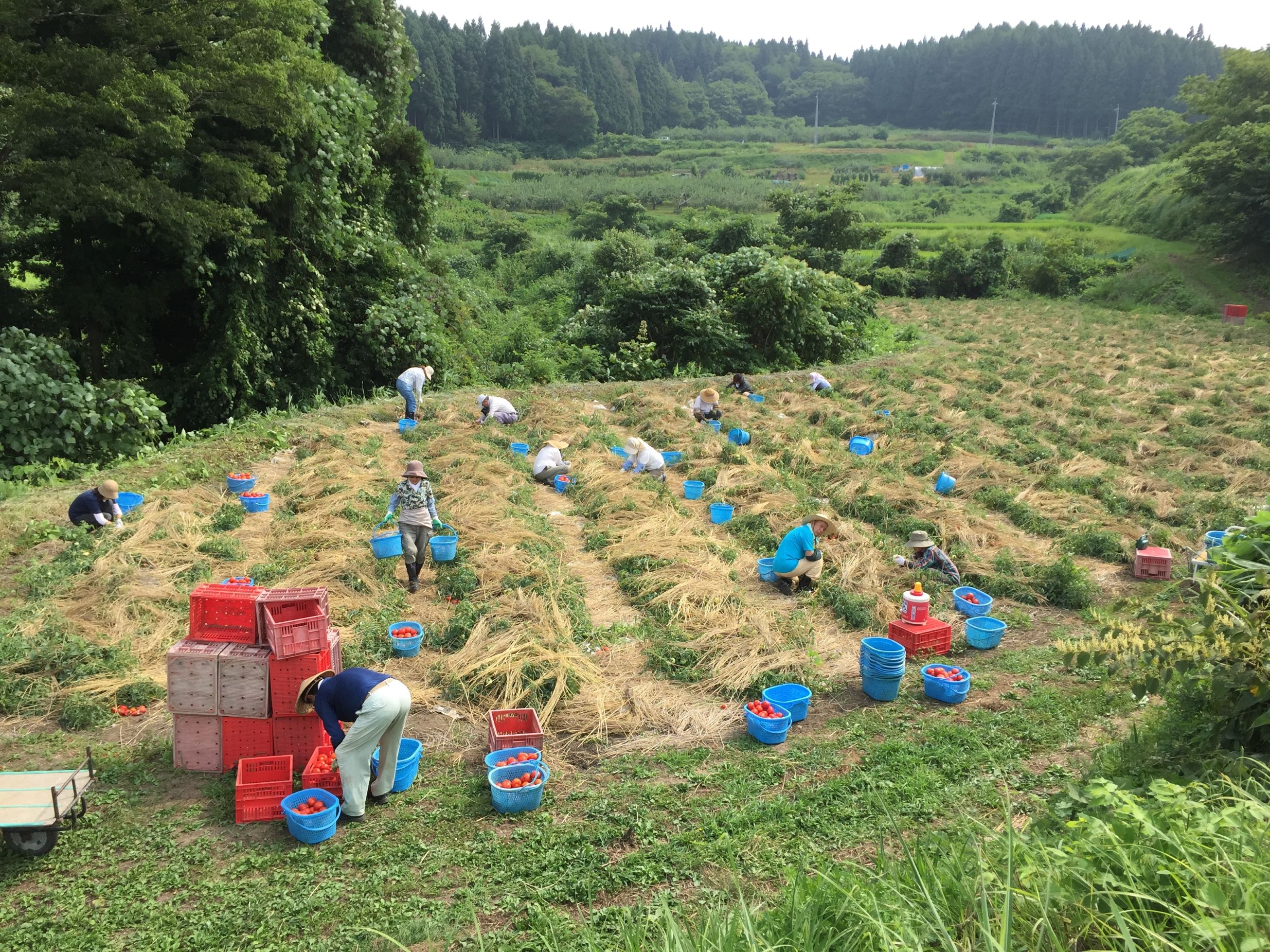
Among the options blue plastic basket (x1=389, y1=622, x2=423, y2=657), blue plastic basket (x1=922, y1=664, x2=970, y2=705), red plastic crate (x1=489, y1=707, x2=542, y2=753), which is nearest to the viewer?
red plastic crate (x1=489, y1=707, x2=542, y2=753)

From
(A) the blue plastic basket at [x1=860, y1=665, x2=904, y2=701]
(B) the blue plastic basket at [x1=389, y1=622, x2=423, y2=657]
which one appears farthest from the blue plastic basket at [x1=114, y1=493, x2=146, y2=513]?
(A) the blue plastic basket at [x1=860, y1=665, x2=904, y2=701]

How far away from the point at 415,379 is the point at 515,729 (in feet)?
31.6

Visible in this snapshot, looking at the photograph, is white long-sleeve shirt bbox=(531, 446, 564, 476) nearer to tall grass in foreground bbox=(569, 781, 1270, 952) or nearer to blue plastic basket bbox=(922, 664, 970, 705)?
blue plastic basket bbox=(922, 664, 970, 705)

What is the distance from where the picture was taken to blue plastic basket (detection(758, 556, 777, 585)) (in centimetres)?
839

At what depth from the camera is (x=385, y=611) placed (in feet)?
24.1

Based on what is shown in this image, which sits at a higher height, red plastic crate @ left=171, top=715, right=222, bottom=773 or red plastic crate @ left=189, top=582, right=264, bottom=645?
red plastic crate @ left=189, top=582, right=264, bottom=645

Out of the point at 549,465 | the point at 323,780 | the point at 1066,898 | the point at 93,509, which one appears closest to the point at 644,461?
the point at 549,465

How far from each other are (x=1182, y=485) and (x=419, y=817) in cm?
1079

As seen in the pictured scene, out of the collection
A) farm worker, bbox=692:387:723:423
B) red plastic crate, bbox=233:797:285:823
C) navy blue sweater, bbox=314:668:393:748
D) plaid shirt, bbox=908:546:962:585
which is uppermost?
farm worker, bbox=692:387:723:423

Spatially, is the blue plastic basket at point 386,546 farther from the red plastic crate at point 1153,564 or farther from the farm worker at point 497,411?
the red plastic crate at point 1153,564

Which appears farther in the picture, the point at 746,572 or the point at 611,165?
the point at 611,165

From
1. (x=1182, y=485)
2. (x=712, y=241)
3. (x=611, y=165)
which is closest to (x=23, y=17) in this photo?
(x=1182, y=485)

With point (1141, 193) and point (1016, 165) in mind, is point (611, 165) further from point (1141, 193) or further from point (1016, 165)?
point (1141, 193)

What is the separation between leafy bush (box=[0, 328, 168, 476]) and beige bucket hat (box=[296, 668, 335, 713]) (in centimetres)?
858
